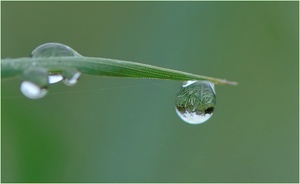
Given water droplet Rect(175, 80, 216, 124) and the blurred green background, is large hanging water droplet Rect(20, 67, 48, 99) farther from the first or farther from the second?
the blurred green background

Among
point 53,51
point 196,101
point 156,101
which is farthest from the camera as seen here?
point 156,101

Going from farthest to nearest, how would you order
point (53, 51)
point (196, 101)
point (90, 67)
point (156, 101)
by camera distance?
point (156, 101) < point (196, 101) < point (53, 51) < point (90, 67)

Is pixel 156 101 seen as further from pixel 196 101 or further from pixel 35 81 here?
pixel 35 81

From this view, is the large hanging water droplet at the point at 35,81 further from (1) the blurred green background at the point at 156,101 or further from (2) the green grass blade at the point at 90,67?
(1) the blurred green background at the point at 156,101

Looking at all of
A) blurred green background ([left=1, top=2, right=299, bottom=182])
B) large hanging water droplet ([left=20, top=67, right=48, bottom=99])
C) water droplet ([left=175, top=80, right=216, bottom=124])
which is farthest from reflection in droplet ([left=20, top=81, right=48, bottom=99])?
blurred green background ([left=1, top=2, right=299, bottom=182])

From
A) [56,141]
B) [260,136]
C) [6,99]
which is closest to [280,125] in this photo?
[260,136]

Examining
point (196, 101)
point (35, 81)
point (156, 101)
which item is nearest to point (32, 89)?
point (35, 81)

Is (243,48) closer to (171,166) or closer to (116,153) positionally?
(171,166)

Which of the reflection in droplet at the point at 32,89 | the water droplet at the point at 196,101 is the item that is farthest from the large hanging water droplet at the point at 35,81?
the water droplet at the point at 196,101
